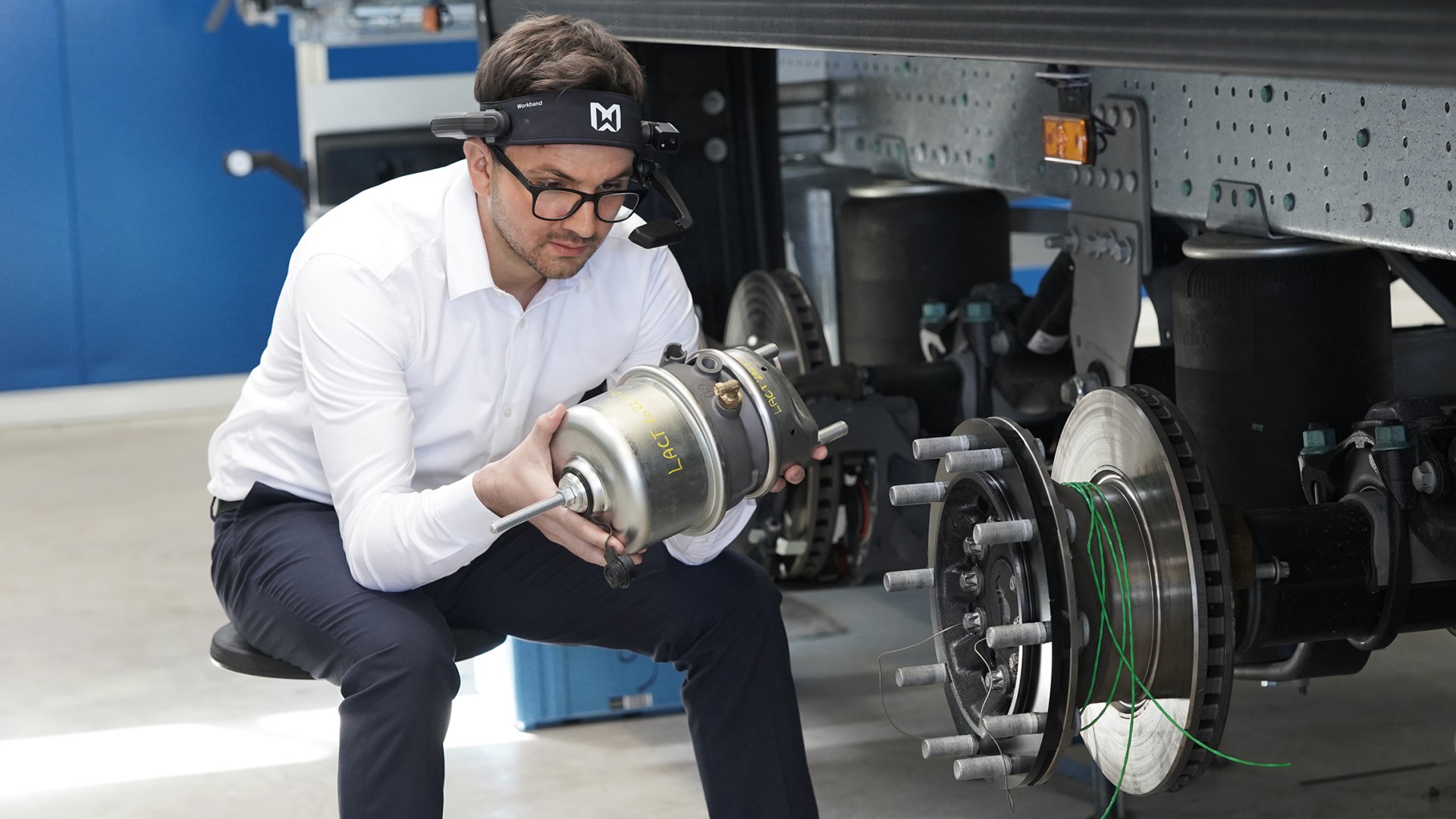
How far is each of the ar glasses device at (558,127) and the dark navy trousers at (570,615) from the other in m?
0.33

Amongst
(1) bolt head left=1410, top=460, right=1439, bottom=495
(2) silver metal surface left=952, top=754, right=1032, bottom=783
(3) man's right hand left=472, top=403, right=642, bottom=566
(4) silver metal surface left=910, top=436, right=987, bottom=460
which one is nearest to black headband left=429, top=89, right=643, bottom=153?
(3) man's right hand left=472, top=403, right=642, bottom=566

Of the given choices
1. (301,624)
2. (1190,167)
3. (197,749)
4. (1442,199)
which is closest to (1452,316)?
(1190,167)

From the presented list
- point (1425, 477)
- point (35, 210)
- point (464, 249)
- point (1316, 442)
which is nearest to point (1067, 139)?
point (1316, 442)

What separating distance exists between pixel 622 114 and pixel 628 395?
0.27m

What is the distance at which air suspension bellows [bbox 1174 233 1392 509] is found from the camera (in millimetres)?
1475

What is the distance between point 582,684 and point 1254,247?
1145mm

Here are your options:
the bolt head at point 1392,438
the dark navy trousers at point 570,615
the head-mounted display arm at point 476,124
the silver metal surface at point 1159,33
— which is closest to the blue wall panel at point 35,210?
the dark navy trousers at point 570,615

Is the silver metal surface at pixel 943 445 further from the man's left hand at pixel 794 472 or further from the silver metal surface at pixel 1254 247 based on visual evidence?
the silver metal surface at pixel 1254 247

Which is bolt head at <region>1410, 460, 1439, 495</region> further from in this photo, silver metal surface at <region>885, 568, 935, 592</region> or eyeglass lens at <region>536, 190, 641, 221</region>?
eyeglass lens at <region>536, 190, 641, 221</region>

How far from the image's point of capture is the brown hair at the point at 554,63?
136cm

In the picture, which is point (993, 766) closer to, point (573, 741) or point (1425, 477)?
point (1425, 477)

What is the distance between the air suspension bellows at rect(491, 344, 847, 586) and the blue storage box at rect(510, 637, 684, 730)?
94 centimetres

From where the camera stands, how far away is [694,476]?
1.25 m

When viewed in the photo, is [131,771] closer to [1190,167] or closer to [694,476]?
[694,476]
